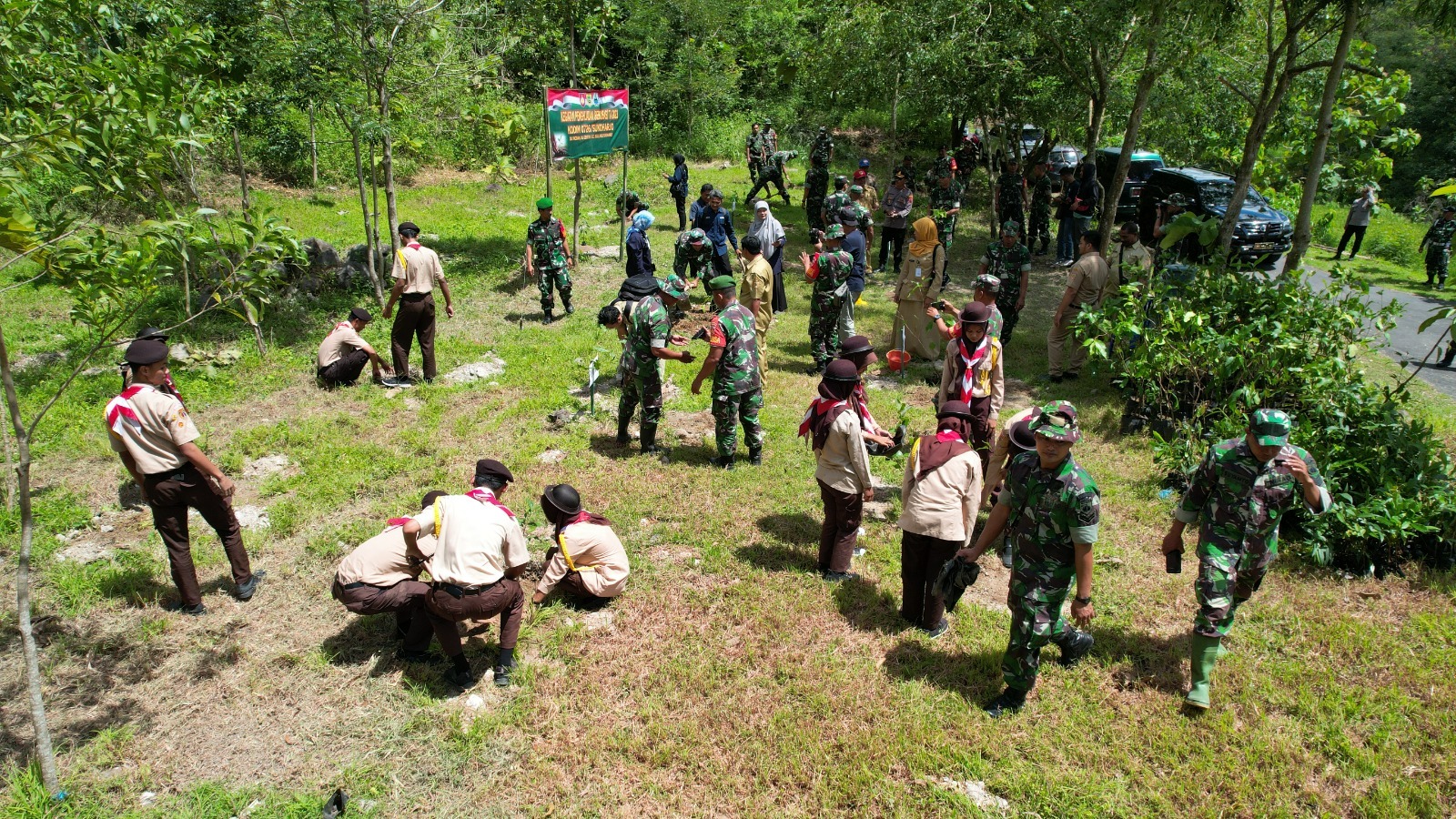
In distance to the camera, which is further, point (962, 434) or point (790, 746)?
point (962, 434)

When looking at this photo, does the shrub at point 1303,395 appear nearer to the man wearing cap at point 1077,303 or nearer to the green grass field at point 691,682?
the green grass field at point 691,682

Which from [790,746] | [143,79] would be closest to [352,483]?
[143,79]

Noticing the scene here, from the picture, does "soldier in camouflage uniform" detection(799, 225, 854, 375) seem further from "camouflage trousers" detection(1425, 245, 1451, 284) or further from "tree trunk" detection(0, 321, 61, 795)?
"camouflage trousers" detection(1425, 245, 1451, 284)

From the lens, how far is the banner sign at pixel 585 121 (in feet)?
38.2

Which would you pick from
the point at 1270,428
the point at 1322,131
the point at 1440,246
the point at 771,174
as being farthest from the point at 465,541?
the point at 1440,246

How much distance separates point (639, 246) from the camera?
1073 centimetres

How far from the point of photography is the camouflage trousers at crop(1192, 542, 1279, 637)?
4.50 m

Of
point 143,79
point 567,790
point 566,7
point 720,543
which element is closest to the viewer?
point 143,79

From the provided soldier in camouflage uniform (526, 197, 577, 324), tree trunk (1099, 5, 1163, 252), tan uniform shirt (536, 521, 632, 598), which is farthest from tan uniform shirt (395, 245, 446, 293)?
tree trunk (1099, 5, 1163, 252)

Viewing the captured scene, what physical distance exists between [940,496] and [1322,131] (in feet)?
21.7

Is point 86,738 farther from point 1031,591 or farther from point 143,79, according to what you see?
point 1031,591

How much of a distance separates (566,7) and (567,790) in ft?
44.3

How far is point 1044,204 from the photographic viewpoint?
15781 millimetres

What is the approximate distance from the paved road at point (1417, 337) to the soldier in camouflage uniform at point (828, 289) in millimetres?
5163
